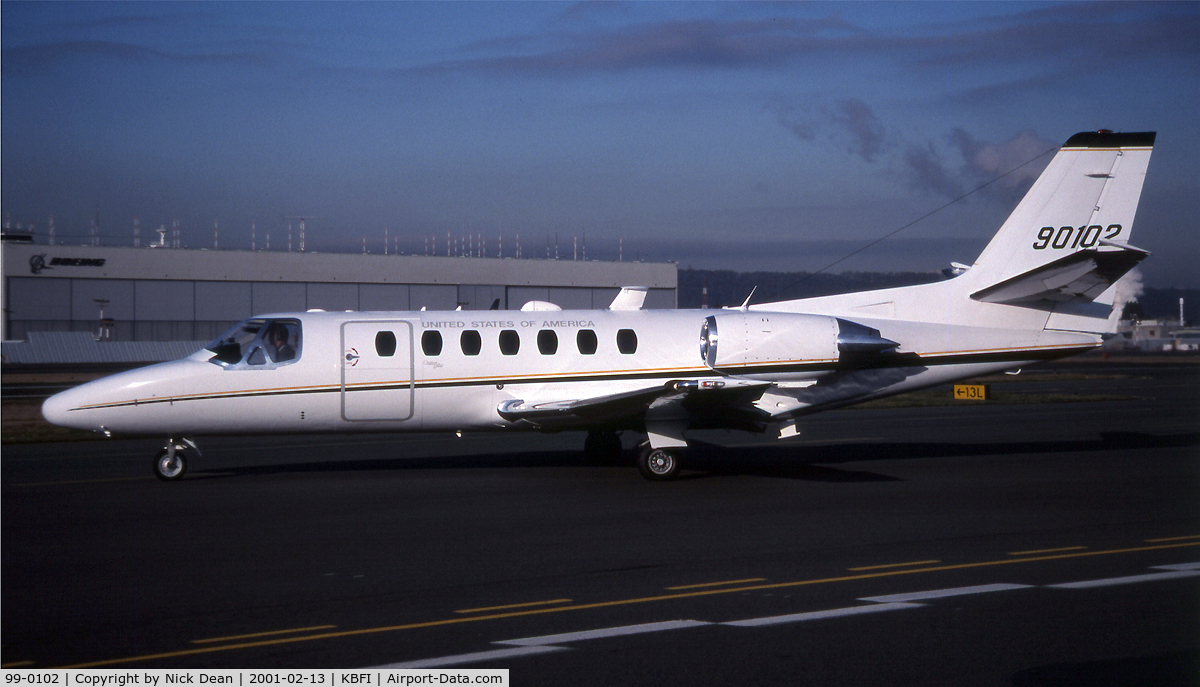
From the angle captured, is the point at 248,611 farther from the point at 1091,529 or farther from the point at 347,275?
the point at 347,275

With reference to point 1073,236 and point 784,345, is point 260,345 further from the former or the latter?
point 1073,236

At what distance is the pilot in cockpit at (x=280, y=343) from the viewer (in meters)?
16.2

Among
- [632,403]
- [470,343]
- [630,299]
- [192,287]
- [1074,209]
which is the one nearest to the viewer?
[632,403]

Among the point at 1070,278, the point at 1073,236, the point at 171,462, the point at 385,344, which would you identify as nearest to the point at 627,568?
the point at 385,344

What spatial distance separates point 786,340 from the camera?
16.3 meters

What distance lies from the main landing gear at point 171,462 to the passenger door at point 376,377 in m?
2.53

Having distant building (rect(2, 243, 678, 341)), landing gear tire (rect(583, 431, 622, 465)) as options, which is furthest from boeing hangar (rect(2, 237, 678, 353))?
landing gear tire (rect(583, 431, 622, 465))

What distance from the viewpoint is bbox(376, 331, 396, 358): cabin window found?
646 inches

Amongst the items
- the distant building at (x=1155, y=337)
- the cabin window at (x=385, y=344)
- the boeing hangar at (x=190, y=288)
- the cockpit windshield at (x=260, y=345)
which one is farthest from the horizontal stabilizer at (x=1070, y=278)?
the distant building at (x=1155, y=337)

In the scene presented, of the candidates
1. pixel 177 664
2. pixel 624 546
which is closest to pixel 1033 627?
pixel 624 546

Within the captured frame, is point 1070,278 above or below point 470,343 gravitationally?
above

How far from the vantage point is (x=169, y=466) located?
633 inches

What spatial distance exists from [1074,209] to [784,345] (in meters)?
5.80

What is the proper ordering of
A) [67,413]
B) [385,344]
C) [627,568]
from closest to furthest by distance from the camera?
1. [627,568]
2. [67,413]
3. [385,344]
